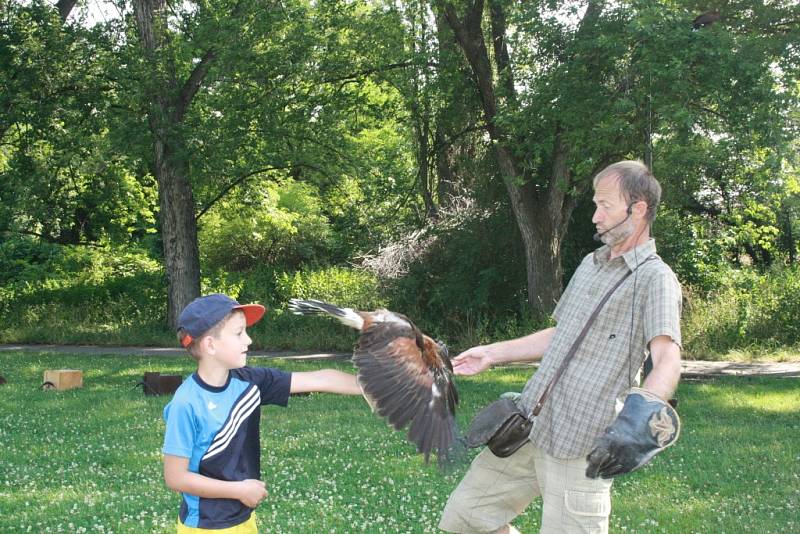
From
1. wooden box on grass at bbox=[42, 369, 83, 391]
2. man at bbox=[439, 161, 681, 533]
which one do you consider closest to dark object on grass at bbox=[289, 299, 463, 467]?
man at bbox=[439, 161, 681, 533]

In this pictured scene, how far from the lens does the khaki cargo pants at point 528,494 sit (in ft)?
10.7

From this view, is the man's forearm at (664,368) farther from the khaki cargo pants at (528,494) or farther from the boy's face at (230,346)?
the boy's face at (230,346)

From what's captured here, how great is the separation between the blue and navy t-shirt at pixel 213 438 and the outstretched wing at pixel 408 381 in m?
0.53

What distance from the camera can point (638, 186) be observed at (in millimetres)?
3238

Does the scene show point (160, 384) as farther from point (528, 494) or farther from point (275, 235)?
point (275, 235)

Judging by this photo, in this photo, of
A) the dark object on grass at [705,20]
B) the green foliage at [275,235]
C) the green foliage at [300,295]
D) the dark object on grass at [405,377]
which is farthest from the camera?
the green foliage at [275,235]

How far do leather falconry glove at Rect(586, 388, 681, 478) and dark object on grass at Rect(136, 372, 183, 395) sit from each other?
9.23m

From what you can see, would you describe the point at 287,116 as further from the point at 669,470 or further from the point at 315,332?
the point at 669,470

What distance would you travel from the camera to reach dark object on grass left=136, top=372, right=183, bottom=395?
11422 millimetres

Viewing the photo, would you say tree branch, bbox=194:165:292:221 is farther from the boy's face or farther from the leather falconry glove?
the leather falconry glove

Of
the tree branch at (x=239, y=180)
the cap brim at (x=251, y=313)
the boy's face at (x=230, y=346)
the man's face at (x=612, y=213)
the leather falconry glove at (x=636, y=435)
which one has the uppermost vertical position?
the tree branch at (x=239, y=180)

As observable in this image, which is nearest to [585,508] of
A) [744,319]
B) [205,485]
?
[205,485]

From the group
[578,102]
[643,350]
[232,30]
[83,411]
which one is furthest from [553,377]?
[232,30]

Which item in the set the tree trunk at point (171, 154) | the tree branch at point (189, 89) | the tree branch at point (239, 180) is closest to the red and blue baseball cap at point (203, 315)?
the tree trunk at point (171, 154)
